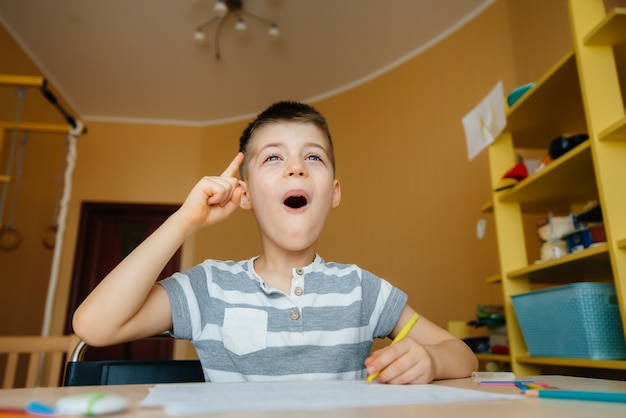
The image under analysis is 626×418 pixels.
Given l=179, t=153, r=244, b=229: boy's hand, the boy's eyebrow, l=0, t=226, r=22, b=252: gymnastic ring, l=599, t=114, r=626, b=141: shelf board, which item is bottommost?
l=179, t=153, r=244, b=229: boy's hand

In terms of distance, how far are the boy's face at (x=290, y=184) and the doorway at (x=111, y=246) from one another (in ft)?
9.31

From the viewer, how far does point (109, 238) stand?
3658 millimetres

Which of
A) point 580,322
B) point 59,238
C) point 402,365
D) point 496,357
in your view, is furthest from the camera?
point 59,238

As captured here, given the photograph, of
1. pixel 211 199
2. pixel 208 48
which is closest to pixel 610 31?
pixel 211 199

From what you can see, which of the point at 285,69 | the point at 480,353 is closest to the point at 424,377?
the point at 480,353

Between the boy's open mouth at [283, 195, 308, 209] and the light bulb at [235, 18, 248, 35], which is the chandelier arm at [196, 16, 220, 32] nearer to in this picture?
the light bulb at [235, 18, 248, 35]

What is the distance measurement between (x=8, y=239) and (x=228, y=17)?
1.79 metres

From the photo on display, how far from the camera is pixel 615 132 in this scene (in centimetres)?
102

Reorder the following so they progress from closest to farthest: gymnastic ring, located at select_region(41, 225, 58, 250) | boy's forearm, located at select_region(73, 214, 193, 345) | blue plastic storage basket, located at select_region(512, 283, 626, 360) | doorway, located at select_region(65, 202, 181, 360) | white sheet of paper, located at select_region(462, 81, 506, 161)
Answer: boy's forearm, located at select_region(73, 214, 193, 345) → blue plastic storage basket, located at select_region(512, 283, 626, 360) → white sheet of paper, located at select_region(462, 81, 506, 161) → gymnastic ring, located at select_region(41, 225, 58, 250) → doorway, located at select_region(65, 202, 181, 360)

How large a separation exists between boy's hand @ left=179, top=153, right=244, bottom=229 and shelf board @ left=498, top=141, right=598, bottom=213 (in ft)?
2.78

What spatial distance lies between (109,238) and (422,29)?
2.78 m

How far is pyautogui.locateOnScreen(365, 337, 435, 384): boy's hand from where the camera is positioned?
0.56m

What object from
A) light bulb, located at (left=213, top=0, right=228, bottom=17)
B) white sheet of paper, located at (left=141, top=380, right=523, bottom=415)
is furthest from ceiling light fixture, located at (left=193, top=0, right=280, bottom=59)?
white sheet of paper, located at (left=141, top=380, right=523, bottom=415)

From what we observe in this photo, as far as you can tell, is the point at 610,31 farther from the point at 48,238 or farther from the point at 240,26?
the point at 48,238
